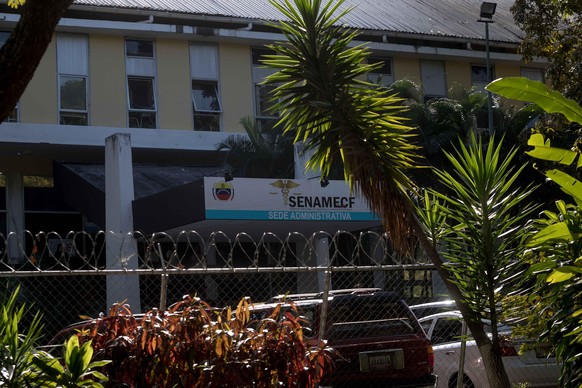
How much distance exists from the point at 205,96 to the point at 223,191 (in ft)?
28.3

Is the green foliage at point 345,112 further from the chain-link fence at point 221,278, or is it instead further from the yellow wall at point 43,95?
the yellow wall at point 43,95

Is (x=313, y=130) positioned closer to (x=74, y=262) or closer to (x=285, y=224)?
(x=285, y=224)

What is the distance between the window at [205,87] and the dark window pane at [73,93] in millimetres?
3524

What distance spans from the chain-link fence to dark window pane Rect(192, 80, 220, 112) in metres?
4.44

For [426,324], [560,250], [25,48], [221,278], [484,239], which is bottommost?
[426,324]

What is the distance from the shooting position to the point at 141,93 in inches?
1161

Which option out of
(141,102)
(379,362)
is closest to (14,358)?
(379,362)

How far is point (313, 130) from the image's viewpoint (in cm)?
789

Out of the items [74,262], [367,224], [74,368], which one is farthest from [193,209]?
[74,368]

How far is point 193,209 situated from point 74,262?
7.92m

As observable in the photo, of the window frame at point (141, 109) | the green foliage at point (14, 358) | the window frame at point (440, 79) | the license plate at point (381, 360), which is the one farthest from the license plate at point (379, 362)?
the window frame at point (440, 79)

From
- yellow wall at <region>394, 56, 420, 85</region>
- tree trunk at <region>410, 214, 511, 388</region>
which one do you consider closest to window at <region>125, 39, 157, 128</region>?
yellow wall at <region>394, 56, 420, 85</region>

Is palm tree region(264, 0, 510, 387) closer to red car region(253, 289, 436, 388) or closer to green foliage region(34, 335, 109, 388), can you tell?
green foliage region(34, 335, 109, 388)

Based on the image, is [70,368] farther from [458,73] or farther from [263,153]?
[458,73]
